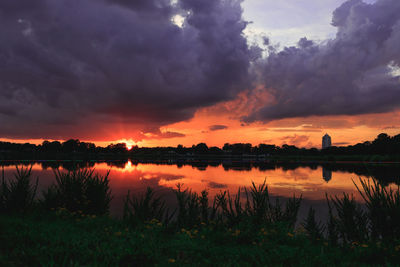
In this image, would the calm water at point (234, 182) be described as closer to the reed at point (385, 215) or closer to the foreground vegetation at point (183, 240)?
the reed at point (385, 215)

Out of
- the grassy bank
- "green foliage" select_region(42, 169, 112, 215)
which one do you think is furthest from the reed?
"green foliage" select_region(42, 169, 112, 215)

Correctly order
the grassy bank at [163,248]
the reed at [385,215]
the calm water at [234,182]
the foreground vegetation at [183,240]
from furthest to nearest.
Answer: the calm water at [234,182]
the reed at [385,215]
the foreground vegetation at [183,240]
the grassy bank at [163,248]

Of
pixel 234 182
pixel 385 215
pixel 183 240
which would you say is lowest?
pixel 234 182

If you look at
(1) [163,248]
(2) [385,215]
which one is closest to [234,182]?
(2) [385,215]

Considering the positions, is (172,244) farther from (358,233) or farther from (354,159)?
(354,159)

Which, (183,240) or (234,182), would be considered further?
(234,182)

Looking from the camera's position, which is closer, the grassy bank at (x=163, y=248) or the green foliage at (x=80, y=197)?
the grassy bank at (x=163, y=248)

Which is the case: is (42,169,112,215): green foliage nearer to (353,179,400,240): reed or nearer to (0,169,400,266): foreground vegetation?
(0,169,400,266): foreground vegetation

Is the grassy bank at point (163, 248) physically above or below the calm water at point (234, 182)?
above

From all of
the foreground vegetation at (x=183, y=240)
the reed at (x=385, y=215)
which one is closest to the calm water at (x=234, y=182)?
the reed at (x=385, y=215)

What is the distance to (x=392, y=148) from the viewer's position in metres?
102

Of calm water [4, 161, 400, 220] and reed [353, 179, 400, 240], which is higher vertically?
reed [353, 179, 400, 240]

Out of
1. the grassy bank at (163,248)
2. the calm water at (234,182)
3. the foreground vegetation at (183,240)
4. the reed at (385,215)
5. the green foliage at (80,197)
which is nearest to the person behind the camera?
the grassy bank at (163,248)

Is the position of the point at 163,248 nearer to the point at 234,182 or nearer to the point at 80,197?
the point at 80,197
